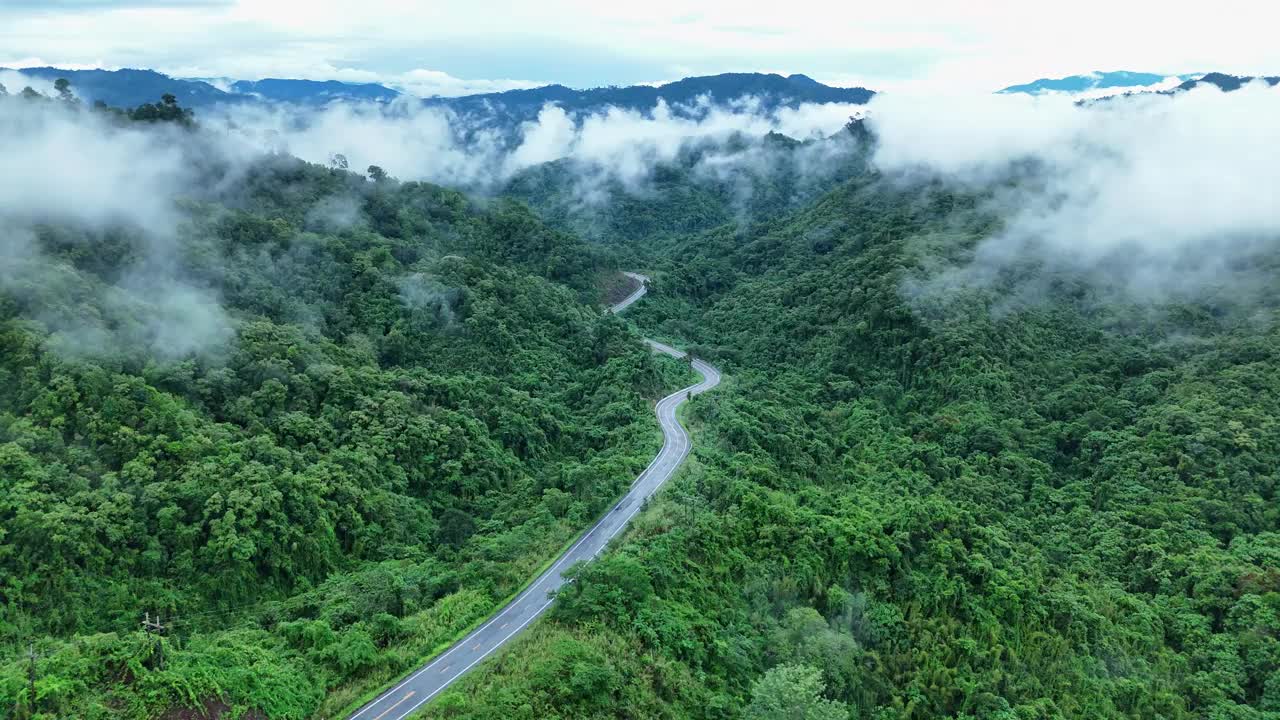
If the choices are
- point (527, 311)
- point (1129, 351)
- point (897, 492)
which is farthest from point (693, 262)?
point (897, 492)

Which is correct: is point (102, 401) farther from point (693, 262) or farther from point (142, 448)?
point (693, 262)

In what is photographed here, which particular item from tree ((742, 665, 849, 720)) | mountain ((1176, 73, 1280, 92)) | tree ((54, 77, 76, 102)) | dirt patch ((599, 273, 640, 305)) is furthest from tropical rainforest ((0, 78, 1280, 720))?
mountain ((1176, 73, 1280, 92))

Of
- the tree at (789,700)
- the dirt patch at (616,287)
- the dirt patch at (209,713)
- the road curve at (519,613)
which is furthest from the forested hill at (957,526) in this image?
the dirt patch at (616,287)

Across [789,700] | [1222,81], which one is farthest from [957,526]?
[1222,81]

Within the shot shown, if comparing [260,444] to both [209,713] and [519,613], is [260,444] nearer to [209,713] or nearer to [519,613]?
[519,613]

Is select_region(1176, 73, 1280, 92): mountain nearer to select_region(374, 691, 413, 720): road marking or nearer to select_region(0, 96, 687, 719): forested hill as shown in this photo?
select_region(0, 96, 687, 719): forested hill

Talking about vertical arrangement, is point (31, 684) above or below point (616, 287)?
above
